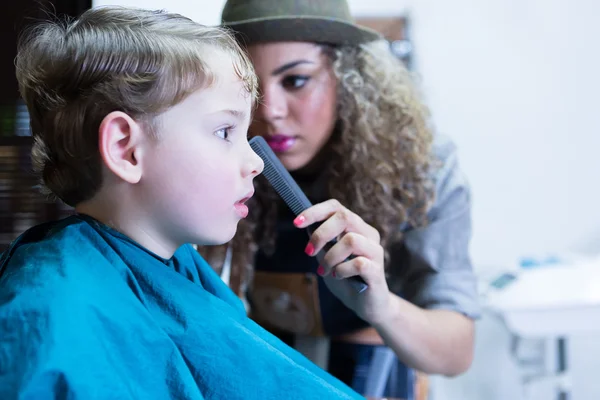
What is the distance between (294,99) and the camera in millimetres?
782

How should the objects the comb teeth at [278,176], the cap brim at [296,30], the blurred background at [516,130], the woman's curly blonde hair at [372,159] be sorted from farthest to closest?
1. the blurred background at [516,130]
2. the woman's curly blonde hair at [372,159]
3. the cap brim at [296,30]
4. the comb teeth at [278,176]

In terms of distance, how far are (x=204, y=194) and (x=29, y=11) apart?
0.31 meters

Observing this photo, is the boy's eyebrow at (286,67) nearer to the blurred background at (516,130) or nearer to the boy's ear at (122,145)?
the boy's ear at (122,145)

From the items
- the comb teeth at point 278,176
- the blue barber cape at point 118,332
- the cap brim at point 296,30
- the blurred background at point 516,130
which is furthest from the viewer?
the blurred background at point 516,130

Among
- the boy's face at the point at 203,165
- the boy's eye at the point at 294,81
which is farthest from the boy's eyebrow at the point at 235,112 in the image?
the boy's eye at the point at 294,81

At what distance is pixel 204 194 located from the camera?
513 mm

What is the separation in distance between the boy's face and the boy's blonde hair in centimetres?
1

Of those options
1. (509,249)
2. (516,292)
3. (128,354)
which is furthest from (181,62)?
(509,249)

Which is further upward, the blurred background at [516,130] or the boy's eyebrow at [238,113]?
the blurred background at [516,130]

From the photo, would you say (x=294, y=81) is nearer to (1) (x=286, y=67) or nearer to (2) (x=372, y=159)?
(1) (x=286, y=67)

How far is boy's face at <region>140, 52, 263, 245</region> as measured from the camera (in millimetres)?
500

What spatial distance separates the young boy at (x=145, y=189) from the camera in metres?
0.45

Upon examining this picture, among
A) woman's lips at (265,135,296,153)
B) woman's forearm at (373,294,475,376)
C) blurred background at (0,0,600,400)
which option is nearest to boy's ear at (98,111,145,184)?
woman's lips at (265,135,296,153)

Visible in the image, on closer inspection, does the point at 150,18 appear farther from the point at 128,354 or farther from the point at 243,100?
the point at 128,354
